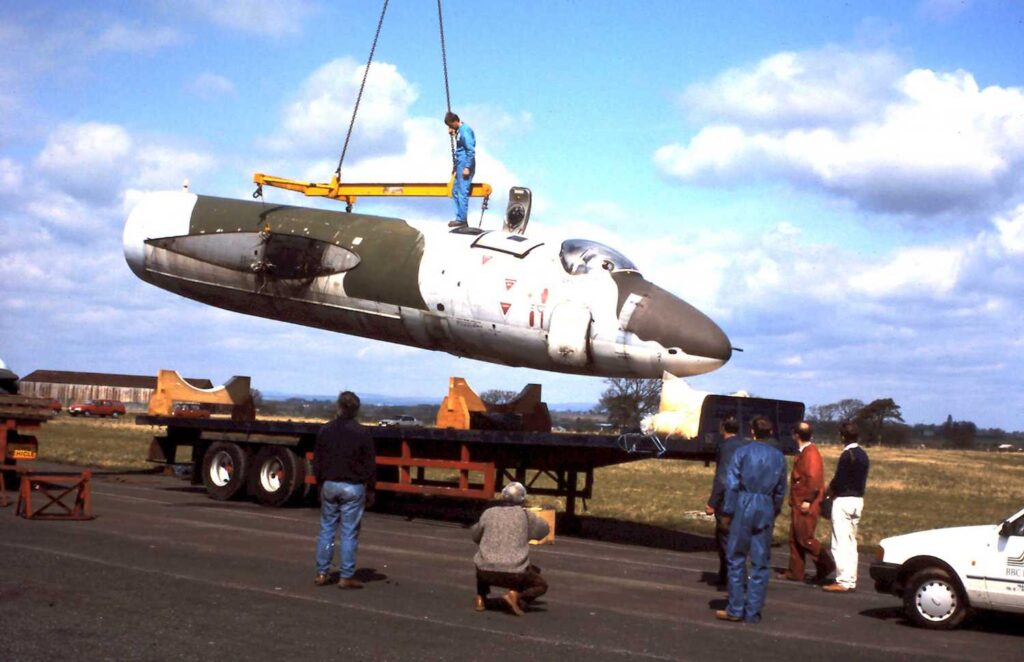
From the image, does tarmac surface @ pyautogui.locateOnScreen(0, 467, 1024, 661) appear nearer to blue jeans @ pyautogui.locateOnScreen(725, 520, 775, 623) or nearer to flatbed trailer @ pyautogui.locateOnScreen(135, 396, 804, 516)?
blue jeans @ pyautogui.locateOnScreen(725, 520, 775, 623)

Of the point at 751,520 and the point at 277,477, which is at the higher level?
the point at 751,520

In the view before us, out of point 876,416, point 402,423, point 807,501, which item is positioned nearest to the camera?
point 807,501

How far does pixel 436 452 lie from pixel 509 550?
7.87 meters

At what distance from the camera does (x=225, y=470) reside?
21.1m

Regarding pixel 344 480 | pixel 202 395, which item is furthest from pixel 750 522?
pixel 202 395

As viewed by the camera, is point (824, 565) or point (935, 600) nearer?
point (935, 600)

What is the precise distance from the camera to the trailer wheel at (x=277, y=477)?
19828mm

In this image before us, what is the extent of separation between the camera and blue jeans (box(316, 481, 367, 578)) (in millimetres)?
11734

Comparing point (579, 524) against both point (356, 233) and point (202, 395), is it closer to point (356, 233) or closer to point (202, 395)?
point (356, 233)

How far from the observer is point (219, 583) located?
11656 millimetres

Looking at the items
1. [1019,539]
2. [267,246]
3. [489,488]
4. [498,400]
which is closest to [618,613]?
[1019,539]

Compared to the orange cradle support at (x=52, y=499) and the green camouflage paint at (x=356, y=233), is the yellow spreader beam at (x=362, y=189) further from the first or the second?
the orange cradle support at (x=52, y=499)

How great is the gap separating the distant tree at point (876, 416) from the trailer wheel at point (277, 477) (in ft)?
308

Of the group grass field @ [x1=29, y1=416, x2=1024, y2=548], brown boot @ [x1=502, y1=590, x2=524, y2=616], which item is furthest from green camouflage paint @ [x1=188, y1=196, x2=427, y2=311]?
brown boot @ [x1=502, y1=590, x2=524, y2=616]
